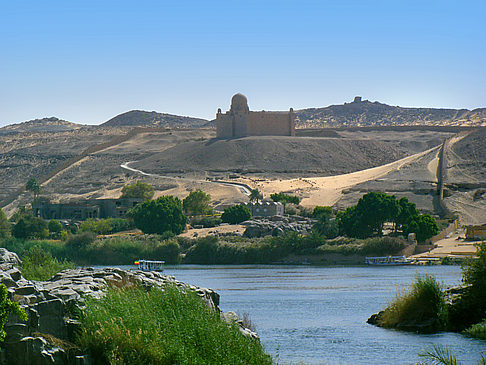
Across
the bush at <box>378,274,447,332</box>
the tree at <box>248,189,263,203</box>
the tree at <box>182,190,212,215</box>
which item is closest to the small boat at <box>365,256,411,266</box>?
the tree at <box>248,189,263,203</box>

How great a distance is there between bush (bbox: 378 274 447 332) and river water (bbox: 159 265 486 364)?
0.49m

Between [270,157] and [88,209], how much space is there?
35.3 meters

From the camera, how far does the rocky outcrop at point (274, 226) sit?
69.7m

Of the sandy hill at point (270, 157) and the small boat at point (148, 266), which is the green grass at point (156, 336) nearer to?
the small boat at point (148, 266)

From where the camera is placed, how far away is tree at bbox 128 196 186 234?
72812mm

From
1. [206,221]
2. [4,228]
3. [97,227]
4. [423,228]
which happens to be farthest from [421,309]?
[4,228]

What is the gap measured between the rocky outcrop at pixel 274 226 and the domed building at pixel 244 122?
52739 mm

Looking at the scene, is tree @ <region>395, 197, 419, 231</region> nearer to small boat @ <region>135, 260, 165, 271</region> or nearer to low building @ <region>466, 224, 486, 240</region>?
low building @ <region>466, 224, 486, 240</region>

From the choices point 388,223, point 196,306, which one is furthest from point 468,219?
point 196,306

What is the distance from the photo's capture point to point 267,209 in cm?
7788

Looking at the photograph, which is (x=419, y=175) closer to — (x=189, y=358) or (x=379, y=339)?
(x=379, y=339)

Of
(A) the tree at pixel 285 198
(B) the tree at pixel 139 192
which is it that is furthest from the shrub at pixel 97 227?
(A) the tree at pixel 285 198

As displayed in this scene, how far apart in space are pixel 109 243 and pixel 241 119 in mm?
62662

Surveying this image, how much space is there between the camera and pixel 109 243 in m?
66.4
